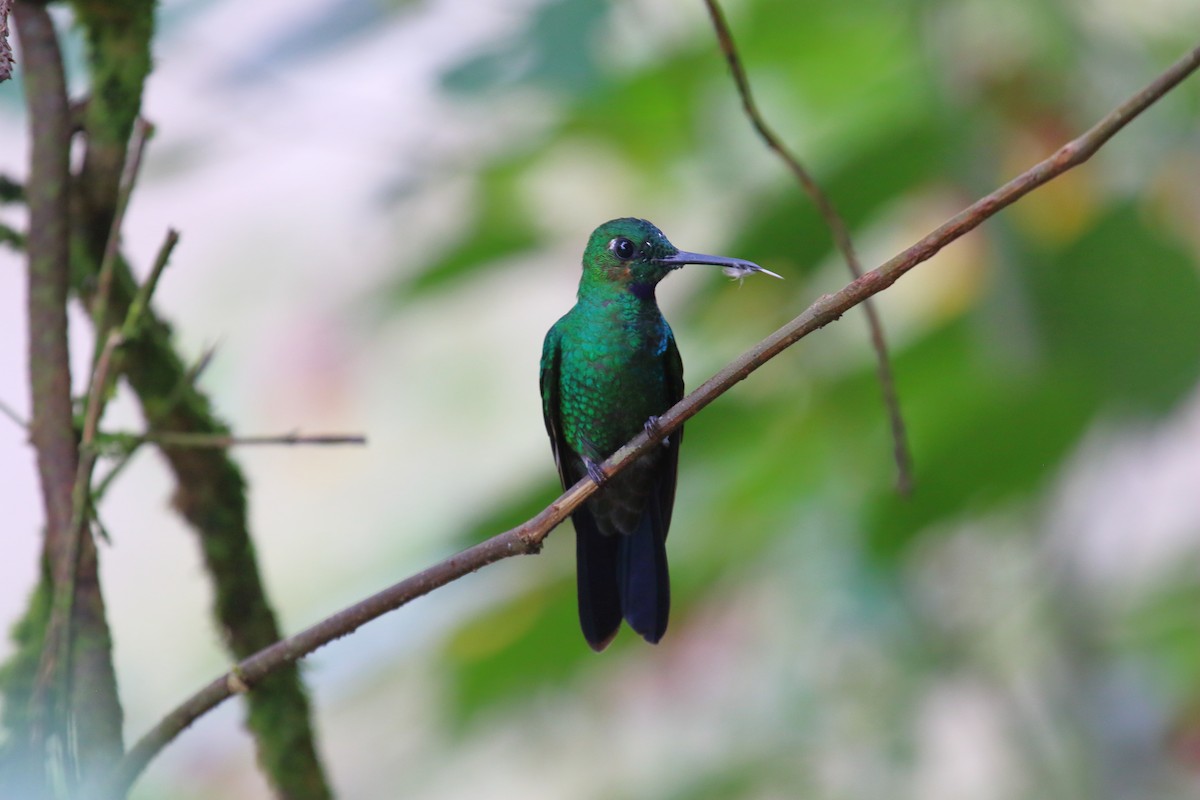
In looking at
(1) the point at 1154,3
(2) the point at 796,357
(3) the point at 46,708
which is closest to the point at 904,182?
(2) the point at 796,357

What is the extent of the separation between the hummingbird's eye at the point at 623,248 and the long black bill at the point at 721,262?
0.03m

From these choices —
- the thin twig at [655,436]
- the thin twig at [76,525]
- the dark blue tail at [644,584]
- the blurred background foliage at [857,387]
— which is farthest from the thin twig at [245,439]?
the blurred background foliage at [857,387]

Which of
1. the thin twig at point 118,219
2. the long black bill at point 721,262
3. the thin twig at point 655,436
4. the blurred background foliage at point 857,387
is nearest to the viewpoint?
the thin twig at point 655,436

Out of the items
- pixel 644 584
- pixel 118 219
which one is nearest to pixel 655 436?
pixel 644 584

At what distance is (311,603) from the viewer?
A: 4.64m

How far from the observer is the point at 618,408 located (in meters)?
1.82

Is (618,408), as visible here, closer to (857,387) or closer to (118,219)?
(118,219)

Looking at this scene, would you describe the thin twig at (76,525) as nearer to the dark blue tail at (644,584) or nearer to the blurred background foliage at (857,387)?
the dark blue tail at (644,584)

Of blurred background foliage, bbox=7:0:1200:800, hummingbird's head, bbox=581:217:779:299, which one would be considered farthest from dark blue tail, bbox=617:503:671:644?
blurred background foliage, bbox=7:0:1200:800

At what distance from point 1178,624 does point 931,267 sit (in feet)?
3.43

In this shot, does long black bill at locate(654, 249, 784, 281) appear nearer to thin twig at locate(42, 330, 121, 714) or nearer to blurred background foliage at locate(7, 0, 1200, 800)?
thin twig at locate(42, 330, 121, 714)

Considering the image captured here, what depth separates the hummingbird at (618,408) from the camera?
139 centimetres

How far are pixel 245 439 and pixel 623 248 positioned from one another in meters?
0.50

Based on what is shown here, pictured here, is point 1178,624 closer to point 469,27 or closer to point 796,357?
point 796,357
